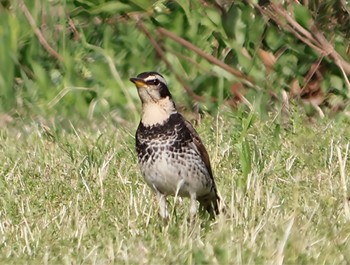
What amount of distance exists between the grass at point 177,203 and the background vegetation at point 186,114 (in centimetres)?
1

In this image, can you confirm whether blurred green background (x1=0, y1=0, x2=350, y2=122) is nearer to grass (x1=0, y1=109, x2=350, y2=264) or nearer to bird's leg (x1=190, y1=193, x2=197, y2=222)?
grass (x1=0, y1=109, x2=350, y2=264)

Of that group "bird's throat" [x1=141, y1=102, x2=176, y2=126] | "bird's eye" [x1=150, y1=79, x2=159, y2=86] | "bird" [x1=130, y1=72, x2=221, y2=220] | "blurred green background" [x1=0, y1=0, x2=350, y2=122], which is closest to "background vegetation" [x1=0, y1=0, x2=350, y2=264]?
"blurred green background" [x1=0, y1=0, x2=350, y2=122]

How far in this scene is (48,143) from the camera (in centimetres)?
886

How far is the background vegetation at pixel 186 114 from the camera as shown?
626cm

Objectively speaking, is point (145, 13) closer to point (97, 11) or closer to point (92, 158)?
point (97, 11)

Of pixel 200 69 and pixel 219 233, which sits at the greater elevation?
pixel 219 233

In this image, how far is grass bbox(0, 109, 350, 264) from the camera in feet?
19.6

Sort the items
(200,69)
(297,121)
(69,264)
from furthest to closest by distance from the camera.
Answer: (200,69) < (297,121) < (69,264)

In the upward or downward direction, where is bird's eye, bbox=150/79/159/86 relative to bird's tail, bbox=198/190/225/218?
upward

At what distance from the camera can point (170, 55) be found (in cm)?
980

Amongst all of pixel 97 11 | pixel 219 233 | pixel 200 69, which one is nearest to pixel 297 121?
pixel 200 69

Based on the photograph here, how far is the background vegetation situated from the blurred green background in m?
0.01

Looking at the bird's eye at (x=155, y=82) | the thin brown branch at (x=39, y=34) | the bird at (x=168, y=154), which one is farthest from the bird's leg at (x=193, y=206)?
the thin brown branch at (x=39, y=34)

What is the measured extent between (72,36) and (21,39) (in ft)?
1.32
